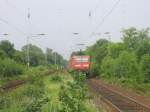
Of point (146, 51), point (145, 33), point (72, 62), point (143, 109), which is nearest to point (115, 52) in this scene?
point (146, 51)

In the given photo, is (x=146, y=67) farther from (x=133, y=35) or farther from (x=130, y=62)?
(x=133, y=35)

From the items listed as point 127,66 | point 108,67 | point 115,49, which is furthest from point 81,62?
point 115,49

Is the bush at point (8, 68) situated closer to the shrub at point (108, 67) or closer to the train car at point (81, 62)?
the train car at point (81, 62)

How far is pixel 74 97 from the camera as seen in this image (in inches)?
655

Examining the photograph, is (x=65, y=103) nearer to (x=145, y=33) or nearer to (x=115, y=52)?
(x=115, y=52)

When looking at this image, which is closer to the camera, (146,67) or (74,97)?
(74,97)

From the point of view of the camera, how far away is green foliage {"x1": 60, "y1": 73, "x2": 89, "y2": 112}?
47.7 ft

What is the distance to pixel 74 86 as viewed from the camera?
1766cm

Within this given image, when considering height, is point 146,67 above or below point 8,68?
below

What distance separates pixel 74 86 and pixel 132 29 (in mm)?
70323

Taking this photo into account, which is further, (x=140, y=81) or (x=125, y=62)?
(x=125, y=62)

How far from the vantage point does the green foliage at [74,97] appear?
14551 millimetres

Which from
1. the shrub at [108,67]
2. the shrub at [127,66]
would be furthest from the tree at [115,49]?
the shrub at [127,66]

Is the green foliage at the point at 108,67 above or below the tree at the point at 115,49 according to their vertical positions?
below
